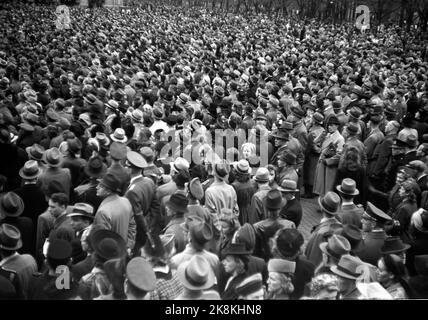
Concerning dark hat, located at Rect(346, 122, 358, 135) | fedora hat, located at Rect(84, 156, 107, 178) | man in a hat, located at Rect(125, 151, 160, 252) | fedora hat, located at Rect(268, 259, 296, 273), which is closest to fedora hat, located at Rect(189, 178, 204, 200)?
man in a hat, located at Rect(125, 151, 160, 252)

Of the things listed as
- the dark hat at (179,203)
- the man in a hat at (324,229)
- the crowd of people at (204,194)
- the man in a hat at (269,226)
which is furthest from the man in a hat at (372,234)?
the dark hat at (179,203)

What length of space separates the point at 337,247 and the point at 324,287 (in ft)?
1.50

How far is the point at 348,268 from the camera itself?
4.54 m

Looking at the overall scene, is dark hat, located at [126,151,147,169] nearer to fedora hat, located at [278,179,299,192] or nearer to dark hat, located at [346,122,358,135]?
fedora hat, located at [278,179,299,192]

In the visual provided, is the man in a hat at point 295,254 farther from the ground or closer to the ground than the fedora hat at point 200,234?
closer to the ground

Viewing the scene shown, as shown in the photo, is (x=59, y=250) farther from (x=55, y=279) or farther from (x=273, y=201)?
(x=273, y=201)

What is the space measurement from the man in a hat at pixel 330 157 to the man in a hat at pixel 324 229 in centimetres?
299

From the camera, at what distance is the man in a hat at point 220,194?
639cm

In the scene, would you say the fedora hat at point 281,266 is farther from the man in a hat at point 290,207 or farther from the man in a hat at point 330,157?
the man in a hat at point 330,157

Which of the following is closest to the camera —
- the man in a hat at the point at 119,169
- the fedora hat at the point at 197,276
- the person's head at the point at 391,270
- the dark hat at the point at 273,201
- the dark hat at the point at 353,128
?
the fedora hat at the point at 197,276

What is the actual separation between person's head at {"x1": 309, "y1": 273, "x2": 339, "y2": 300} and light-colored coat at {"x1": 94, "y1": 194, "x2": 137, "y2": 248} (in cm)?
213

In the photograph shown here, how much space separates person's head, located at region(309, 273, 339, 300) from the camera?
443 cm

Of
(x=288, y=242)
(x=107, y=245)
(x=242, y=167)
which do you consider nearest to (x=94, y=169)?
(x=242, y=167)
